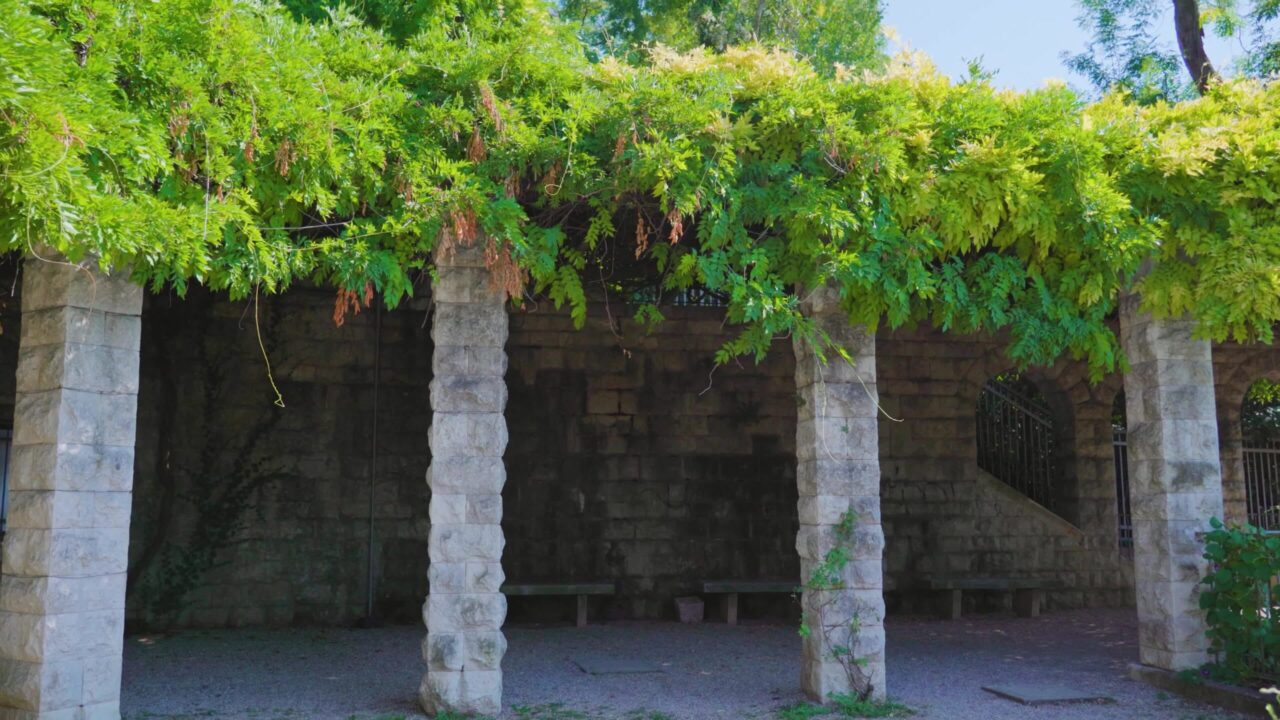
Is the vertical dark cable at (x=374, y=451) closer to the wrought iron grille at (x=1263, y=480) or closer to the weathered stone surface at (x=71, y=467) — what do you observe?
the weathered stone surface at (x=71, y=467)

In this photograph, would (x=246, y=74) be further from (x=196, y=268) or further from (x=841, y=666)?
(x=841, y=666)

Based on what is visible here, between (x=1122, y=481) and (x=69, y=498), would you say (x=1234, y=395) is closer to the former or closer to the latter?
(x=1122, y=481)

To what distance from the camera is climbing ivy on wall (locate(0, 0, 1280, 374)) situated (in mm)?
4730

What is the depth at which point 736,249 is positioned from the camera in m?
5.71

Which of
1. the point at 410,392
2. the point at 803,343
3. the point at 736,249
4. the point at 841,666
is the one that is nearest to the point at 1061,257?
the point at 803,343

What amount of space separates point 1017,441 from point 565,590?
5.39 metres

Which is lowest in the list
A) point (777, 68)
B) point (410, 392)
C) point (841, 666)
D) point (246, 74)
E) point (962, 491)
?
point (841, 666)

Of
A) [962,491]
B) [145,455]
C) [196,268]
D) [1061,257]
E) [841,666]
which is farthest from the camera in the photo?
[962,491]

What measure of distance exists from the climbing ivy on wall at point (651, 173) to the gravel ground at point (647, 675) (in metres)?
2.12

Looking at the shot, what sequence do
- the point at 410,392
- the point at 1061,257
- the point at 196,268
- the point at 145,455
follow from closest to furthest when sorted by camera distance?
the point at 196,268 → the point at 1061,257 → the point at 145,455 → the point at 410,392

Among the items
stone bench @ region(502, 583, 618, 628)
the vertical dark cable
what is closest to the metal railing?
stone bench @ region(502, 583, 618, 628)

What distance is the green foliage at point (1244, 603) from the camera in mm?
5906

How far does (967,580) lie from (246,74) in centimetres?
791

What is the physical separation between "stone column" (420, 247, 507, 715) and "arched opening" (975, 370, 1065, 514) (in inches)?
280
